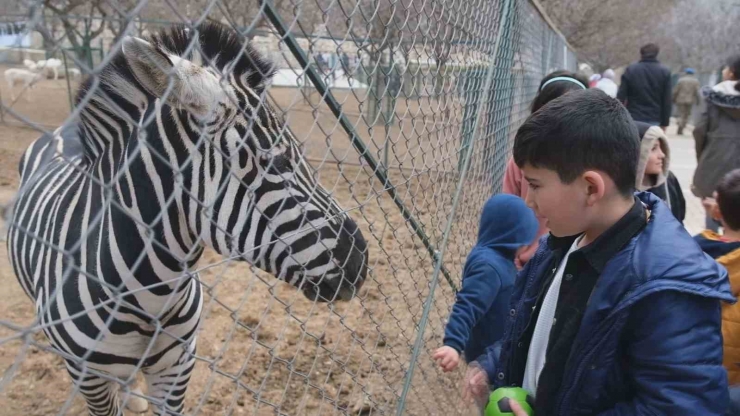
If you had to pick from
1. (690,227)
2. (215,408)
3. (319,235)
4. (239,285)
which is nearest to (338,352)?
(215,408)

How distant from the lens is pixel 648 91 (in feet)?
22.4

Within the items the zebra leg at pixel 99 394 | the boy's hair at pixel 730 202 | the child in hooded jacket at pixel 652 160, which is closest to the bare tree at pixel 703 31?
the child in hooded jacket at pixel 652 160

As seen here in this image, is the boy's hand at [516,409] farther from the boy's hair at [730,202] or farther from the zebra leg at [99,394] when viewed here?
the zebra leg at [99,394]

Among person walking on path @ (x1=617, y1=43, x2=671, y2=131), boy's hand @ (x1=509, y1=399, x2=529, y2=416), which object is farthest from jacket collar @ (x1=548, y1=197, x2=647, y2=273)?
person walking on path @ (x1=617, y1=43, x2=671, y2=131)

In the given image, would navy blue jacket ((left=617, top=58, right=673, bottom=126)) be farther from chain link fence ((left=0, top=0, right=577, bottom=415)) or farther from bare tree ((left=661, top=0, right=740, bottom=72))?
bare tree ((left=661, top=0, right=740, bottom=72))

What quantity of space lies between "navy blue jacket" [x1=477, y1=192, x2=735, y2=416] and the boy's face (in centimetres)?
13

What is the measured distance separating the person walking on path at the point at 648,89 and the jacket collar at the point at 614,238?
6.16 meters

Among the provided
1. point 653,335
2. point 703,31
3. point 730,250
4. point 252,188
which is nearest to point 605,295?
point 653,335

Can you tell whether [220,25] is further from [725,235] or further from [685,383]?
[725,235]

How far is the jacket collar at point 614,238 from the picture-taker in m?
1.32

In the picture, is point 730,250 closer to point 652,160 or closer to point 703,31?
point 652,160

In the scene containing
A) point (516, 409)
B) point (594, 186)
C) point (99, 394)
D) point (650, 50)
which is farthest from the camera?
point (650, 50)

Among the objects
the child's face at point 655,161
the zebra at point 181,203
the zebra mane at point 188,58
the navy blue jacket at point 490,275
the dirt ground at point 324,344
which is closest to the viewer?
the zebra at point 181,203

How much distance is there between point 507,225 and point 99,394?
182 centimetres
